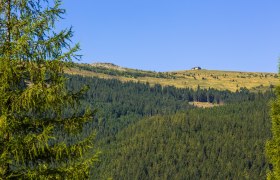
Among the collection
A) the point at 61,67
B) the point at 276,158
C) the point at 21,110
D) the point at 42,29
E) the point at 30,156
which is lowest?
the point at 276,158

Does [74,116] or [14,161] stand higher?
[74,116]

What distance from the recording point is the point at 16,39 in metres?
17.7

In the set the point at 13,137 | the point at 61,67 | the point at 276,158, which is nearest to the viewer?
the point at 13,137

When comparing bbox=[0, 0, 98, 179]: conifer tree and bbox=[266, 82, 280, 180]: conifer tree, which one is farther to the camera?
bbox=[266, 82, 280, 180]: conifer tree

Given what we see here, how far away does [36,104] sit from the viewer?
17.5 m

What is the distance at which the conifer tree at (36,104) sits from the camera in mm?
16766

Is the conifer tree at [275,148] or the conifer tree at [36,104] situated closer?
the conifer tree at [36,104]

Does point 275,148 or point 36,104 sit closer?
point 36,104

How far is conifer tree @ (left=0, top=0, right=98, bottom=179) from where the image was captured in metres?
16.8

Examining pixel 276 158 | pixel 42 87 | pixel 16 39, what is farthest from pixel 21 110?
pixel 276 158

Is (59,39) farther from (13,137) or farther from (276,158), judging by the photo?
(276,158)

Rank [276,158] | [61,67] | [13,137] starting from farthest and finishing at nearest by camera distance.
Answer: [276,158], [61,67], [13,137]

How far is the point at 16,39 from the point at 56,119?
282 centimetres

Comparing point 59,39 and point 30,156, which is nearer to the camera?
point 30,156
